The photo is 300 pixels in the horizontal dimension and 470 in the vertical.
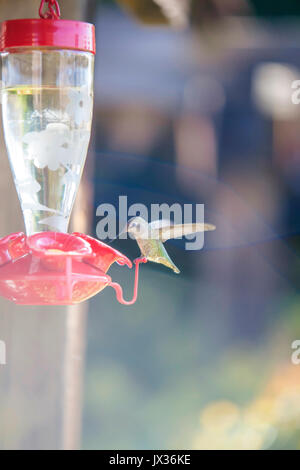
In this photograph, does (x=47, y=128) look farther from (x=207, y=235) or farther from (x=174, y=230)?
(x=207, y=235)

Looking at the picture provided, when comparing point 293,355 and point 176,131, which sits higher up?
point 176,131

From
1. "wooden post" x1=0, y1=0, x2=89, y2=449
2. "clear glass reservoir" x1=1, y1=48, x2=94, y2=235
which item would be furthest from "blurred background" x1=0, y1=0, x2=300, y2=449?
"clear glass reservoir" x1=1, y1=48, x2=94, y2=235

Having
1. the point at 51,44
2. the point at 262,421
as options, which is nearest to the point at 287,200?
the point at 262,421

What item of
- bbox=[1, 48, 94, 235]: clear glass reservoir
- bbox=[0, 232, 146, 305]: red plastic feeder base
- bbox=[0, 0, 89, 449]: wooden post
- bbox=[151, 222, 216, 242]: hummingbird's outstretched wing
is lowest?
bbox=[0, 0, 89, 449]: wooden post

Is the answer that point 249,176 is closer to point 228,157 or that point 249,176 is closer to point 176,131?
point 228,157

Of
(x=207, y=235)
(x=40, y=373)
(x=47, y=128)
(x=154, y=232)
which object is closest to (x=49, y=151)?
(x=47, y=128)

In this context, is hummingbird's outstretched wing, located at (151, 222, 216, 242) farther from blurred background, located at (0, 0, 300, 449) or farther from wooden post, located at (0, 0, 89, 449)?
blurred background, located at (0, 0, 300, 449)

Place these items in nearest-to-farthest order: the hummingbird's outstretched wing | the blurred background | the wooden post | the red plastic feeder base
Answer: the red plastic feeder base → the hummingbird's outstretched wing → the wooden post → the blurred background
